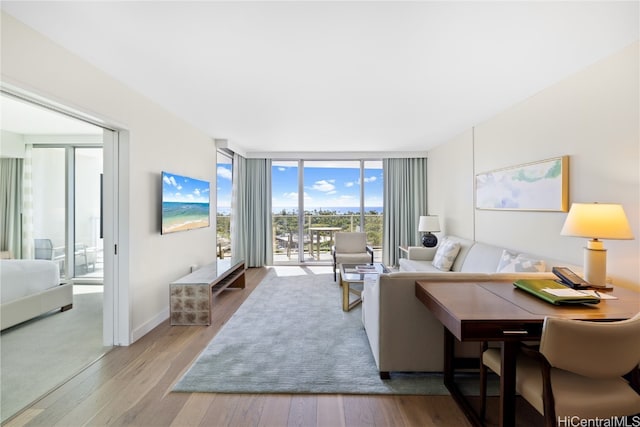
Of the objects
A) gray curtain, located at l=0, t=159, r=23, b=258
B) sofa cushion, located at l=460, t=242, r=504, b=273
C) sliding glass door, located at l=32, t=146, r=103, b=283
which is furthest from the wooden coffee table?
gray curtain, located at l=0, t=159, r=23, b=258

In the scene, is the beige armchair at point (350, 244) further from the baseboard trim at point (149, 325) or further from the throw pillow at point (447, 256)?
the baseboard trim at point (149, 325)

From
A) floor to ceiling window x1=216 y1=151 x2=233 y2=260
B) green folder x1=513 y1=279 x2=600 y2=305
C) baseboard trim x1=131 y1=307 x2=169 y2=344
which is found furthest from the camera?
floor to ceiling window x1=216 y1=151 x2=233 y2=260

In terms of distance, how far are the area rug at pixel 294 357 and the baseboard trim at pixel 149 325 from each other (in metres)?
0.78

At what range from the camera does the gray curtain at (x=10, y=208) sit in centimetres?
416

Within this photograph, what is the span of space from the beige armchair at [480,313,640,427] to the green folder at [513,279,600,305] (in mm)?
340

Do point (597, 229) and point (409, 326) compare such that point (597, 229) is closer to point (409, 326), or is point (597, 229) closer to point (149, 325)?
point (409, 326)

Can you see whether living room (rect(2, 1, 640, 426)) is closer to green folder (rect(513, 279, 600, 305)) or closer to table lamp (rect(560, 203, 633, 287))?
table lamp (rect(560, 203, 633, 287))

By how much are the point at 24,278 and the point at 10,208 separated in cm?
199

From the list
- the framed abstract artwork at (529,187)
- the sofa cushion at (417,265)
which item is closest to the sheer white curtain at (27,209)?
the sofa cushion at (417,265)

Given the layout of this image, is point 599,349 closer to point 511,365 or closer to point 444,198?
point 511,365

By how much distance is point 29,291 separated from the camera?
3.08m

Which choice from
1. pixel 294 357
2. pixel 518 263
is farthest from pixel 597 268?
pixel 294 357

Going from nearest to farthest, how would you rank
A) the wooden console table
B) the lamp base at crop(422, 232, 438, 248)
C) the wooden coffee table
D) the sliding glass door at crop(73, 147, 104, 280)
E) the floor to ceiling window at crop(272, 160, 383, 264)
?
the wooden console table, the wooden coffee table, the sliding glass door at crop(73, 147, 104, 280), the lamp base at crop(422, 232, 438, 248), the floor to ceiling window at crop(272, 160, 383, 264)

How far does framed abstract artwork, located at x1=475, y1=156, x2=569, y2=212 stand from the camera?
2.66 m
